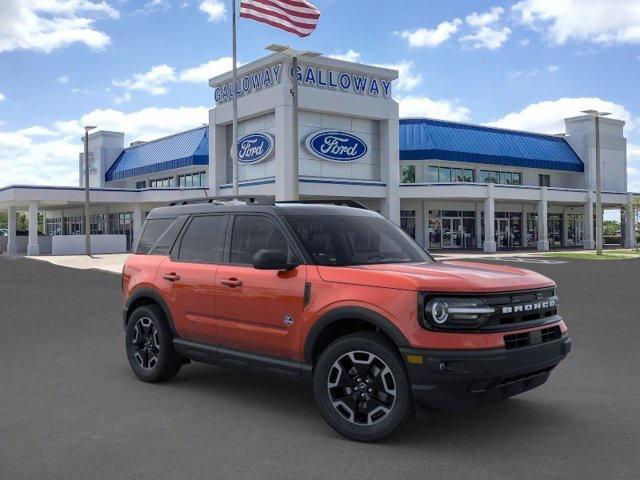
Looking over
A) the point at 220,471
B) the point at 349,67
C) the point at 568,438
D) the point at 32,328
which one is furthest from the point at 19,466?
the point at 349,67

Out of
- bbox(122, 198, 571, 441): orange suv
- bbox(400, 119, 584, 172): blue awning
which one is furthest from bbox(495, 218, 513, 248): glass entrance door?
bbox(122, 198, 571, 441): orange suv

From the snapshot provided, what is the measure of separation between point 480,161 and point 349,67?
51.7 ft

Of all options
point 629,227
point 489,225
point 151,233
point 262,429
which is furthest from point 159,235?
point 629,227

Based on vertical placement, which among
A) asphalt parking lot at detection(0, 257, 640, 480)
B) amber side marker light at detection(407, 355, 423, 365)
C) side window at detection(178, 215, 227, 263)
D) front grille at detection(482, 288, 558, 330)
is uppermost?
side window at detection(178, 215, 227, 263)

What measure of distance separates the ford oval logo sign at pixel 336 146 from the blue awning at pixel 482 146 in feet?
28.1

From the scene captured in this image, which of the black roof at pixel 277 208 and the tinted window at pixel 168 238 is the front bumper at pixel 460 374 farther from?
the tinted window at pixel 168 238

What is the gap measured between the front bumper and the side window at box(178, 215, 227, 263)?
96.0 inches

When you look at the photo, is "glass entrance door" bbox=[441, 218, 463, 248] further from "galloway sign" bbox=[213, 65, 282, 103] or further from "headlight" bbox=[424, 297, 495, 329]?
"headlight" bbox=[424, 297, 495, 329]

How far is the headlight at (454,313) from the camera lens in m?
4.54

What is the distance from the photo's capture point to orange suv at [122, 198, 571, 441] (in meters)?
4.55

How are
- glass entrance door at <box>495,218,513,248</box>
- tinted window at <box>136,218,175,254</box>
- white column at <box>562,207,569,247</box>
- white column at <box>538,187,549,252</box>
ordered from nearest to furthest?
tinted window at <box>136,218,175,254</box>
white column at <box>538,187,549,252</box>
glass entrance door at <box>495,218,513,248</box>
white column at <box>562,207,569,247</box>

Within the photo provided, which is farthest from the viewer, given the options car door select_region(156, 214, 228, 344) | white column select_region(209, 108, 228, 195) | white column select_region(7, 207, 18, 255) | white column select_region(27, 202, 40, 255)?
white column select_region(7, 207, 18, 255)

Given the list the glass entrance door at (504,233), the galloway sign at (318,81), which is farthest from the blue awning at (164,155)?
the glass entrance door at (504,233)

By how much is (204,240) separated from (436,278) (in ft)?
8.73
